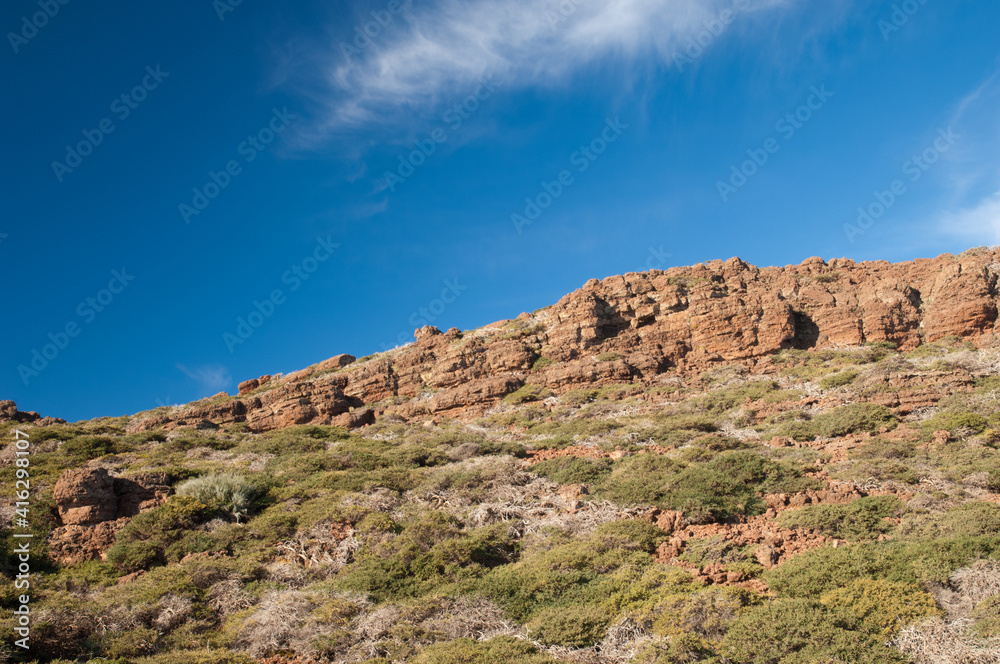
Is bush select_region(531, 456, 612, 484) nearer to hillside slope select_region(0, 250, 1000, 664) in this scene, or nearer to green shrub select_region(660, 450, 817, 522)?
hillside slope select_region(0, 250, 1000, 664)

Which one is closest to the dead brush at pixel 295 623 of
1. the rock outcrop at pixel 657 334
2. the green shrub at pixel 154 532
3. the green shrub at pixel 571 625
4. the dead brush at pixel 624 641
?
the green shrub at pixel 571 625

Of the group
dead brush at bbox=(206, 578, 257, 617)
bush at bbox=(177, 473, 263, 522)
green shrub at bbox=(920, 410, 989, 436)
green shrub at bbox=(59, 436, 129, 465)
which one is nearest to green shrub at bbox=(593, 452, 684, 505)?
green shrub at bbox=(920, 410, 989, 436)

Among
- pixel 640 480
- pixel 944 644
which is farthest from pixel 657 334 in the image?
pixel 944 644

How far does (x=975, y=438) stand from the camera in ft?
45.7

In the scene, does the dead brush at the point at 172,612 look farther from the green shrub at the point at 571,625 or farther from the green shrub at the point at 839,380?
the green shrub at the point at 839,380

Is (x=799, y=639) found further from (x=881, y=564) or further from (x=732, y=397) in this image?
(x=732, y=397)

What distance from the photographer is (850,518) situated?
1077 centimetres

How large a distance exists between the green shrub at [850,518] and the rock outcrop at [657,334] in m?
19.0

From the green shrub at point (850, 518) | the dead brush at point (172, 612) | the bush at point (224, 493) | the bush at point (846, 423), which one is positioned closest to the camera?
the dead brush at point (172, 612)

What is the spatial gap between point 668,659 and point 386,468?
11764 millimetres

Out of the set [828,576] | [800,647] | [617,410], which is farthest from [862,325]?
[800,647]

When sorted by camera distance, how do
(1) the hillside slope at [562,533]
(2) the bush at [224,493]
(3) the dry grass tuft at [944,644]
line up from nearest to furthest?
(3) the dry grass tuft at [944,644]
(1) the hillside slope at [562,533]
(2) the bush at [224,493]

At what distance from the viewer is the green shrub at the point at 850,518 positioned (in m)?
10.4

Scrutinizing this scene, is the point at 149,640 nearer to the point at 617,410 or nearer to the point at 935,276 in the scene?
the point at 617,410
